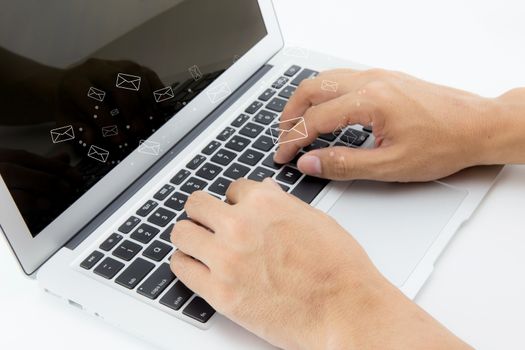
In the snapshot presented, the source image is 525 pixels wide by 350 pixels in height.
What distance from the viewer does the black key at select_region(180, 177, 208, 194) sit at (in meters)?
0.86

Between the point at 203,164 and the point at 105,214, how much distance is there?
0.14m

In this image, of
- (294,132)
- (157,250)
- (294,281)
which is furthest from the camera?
(294,132)

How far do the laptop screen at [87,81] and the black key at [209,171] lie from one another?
0.07 meters

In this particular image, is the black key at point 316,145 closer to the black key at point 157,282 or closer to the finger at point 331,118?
the finger at point 331,118

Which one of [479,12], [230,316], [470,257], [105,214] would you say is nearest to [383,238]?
[470,257]

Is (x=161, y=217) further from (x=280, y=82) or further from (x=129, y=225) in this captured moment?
(x=280, y=82)

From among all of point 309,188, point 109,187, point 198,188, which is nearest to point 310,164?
point 309,188

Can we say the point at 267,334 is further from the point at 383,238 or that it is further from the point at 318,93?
the point at 318,93

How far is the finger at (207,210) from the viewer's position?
726 mm

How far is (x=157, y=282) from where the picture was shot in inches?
29.5

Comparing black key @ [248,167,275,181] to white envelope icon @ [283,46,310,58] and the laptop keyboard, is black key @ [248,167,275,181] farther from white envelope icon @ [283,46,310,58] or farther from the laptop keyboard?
white envelope icon @ [283,46,310,58]

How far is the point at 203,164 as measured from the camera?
0.89 metres

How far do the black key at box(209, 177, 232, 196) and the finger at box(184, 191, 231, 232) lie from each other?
9 centimetres

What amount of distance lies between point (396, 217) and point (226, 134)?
0.25 meters
